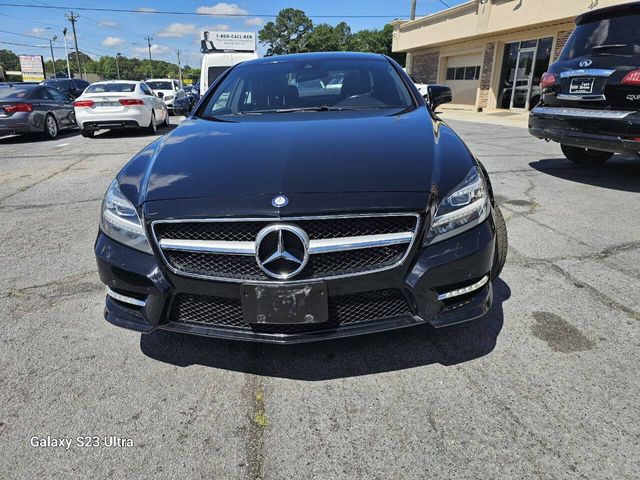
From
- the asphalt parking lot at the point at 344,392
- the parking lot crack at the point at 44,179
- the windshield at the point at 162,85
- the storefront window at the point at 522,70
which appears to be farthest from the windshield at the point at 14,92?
the storefront window at the point at 522,70

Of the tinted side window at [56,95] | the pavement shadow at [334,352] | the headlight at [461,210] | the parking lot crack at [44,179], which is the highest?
the tinted side window at [56,95]

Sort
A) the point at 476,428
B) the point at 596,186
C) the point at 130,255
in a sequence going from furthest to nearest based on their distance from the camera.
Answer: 1. the point at 596,186
2. the point at 130,255
3. the point at 476,428

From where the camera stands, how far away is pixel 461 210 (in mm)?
1919

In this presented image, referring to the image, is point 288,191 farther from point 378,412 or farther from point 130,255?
point 378,412

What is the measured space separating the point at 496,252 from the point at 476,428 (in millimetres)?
853

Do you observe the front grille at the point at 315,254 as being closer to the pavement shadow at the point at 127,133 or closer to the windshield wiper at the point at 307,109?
the windshield wiper at the point at 307,109

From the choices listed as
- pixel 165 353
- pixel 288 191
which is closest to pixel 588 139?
pixel 288 191

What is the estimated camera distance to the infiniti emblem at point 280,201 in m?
1.79

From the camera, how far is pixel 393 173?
196 cm

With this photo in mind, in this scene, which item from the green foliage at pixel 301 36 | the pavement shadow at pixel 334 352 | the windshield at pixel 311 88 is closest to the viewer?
the pavement shadow at pixel 334 352

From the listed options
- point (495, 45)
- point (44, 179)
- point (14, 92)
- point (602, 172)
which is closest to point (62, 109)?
point (14, 92)

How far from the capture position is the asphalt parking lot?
1624 millimetres

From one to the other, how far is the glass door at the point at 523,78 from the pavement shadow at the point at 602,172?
12513 millimetres

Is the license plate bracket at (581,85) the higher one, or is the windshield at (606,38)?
the windshield at (606,38)
